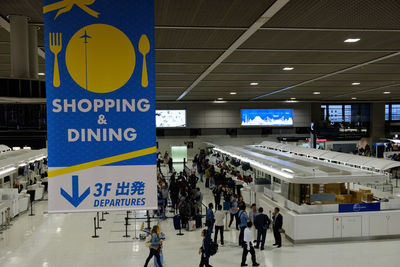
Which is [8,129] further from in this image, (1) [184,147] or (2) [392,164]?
(2) [392,164]

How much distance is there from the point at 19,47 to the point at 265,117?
32.0 metres

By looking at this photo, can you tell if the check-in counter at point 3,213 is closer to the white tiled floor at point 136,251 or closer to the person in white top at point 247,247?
the white tiled floor at point 136,251

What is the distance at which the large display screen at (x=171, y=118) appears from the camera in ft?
113

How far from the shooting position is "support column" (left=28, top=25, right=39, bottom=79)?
5301 millimetres

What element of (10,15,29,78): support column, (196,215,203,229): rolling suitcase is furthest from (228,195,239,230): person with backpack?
(10,15,29,78): support column

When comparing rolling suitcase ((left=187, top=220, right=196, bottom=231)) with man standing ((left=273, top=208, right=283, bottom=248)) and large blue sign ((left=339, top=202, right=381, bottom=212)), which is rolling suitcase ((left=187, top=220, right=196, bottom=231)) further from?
large blue sign ((left=339, top=202, right=381, bottom=212))

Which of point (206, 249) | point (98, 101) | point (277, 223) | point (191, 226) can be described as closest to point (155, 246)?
point (206, 249)

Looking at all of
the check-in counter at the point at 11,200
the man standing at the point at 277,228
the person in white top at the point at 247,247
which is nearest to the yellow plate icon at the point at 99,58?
the person in white top at the point at 247,247

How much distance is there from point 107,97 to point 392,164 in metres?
12.5

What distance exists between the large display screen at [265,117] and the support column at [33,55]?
3063 cm

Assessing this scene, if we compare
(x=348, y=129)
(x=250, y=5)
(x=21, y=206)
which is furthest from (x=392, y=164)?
(x=348, y=129)

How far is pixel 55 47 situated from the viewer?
327 cm

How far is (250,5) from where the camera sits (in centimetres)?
533

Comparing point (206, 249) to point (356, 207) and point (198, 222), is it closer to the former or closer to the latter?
point (198, 222)
